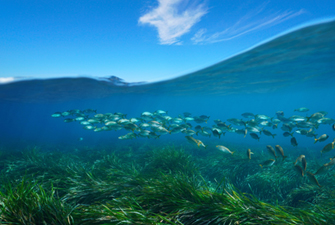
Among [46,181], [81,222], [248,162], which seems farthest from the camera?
[248,162]

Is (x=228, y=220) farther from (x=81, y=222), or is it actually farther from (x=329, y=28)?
(x=329, y=28)

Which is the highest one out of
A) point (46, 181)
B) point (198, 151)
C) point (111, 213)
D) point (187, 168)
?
point (111, 213)

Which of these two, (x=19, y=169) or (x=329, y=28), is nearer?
(x=19, y=169)

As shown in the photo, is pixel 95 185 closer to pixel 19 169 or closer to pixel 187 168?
pixel 187 168

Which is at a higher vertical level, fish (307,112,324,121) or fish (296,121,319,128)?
fish (307,112,324,121)

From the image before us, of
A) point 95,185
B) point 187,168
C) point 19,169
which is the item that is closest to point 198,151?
point 187,168

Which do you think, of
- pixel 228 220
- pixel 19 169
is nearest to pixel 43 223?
pixel 228 220

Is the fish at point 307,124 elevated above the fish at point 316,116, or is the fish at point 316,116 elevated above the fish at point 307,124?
the fish at point 316,116

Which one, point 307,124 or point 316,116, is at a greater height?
point 316,116

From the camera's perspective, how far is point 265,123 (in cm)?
829

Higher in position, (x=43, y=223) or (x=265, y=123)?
(x=43, y=223)

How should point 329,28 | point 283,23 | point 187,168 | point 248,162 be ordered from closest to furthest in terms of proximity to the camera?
point 187,168
point 248,162
point 283,23
point 329,28

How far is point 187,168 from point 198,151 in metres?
6.79

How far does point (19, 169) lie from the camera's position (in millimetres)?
6246
